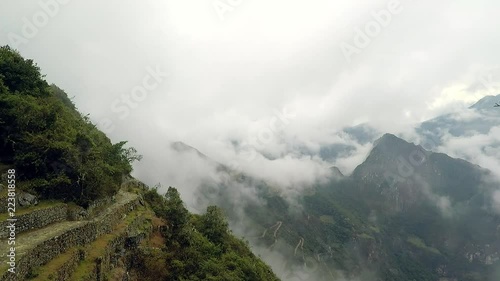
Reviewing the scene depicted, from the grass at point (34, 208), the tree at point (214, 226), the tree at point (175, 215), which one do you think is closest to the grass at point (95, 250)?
the grass at point (34, 208)

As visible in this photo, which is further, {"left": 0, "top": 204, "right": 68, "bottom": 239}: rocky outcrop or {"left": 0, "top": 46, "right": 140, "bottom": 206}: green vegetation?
{"left": 0, "top": 46, "right": 140, "bottom": 206}: green vegetation

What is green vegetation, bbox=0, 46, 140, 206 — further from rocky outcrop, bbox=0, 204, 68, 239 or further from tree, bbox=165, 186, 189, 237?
tree, bbox=165, 186, 189, 237

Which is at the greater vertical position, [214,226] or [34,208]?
[214,226]

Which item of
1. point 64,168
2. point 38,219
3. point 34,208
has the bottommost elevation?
point 38,219

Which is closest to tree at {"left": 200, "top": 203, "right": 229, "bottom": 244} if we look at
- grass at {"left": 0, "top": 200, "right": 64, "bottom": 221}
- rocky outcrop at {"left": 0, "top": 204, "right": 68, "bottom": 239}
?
rocky outcrop at {"left": 0, "top": 204, "right": 68, "bottom": 239}

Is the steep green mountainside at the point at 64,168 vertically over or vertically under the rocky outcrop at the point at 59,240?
over

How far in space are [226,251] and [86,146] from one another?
23.3 metres

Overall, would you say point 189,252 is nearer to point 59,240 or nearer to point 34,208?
point 59,240

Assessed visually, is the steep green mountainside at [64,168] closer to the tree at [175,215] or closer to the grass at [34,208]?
the tree at [175,215]

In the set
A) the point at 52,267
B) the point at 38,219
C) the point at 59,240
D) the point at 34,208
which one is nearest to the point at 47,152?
the point at 34,208

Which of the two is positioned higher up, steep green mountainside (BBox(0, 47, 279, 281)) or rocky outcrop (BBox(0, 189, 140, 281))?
steep green mountainside (BBox(0, 47, 279, 281))

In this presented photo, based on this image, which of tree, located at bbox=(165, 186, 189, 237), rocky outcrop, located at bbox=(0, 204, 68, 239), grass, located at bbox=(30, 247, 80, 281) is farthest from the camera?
tree, located at bbox=(165, 186, 189, 237)

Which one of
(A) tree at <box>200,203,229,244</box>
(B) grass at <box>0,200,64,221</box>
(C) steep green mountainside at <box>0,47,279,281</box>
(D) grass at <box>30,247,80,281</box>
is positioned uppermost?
Answer: (A) tree at <box>200,203,229,244</box>

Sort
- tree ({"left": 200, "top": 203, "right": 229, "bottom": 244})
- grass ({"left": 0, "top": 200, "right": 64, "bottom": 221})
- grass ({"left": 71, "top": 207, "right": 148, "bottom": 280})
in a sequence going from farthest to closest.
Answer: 1. tree ({"left": 200, "top": 203, "right": 229, "bottom": 244})
2. grass ({"left": 71, "top": 207, "right": 148, "bottom": 280})
3. grass ({"left": 0, "top": 200, "right": 64, "bottom": 221})
